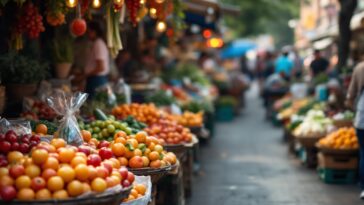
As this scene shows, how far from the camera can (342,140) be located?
10.7 metres

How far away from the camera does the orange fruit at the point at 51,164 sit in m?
4.79

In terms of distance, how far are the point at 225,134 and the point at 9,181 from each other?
1404 cm

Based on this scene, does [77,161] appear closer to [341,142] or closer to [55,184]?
[55,184]

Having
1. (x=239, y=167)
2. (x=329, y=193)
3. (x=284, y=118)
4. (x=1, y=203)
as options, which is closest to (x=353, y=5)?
(x=284, y=118)

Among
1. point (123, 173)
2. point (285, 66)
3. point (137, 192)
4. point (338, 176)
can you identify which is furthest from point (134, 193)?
point (285, 66)

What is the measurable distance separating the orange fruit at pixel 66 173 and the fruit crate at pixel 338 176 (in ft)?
22.1

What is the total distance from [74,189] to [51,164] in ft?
1.07

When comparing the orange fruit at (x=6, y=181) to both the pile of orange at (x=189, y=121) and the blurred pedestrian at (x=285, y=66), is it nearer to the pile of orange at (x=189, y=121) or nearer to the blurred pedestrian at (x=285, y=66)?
the pile of orange at (x=189, y=121)

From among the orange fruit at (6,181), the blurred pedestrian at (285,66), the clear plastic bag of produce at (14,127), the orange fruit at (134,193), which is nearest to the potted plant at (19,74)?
the clear plastic bag of produce at (14,127)

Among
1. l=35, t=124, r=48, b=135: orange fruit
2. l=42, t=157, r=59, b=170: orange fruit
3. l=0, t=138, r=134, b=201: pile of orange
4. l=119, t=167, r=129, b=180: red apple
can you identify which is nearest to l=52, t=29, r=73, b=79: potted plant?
l=35, t=124, r=48, b=135: orange fruit

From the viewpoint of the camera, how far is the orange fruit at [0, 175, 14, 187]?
459 centimetres

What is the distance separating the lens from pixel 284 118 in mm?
16375

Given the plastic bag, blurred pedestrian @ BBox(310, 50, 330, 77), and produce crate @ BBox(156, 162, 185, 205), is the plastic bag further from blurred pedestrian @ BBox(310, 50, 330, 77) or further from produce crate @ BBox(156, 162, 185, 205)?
blurred pedestrian @ BBox(310, 50, 330, 77)

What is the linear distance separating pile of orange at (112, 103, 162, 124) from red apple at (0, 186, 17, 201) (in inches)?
196
